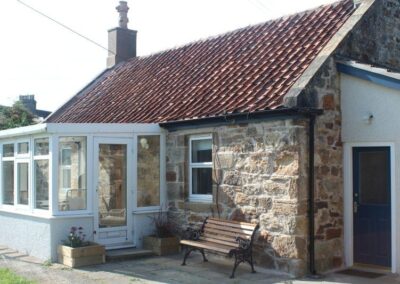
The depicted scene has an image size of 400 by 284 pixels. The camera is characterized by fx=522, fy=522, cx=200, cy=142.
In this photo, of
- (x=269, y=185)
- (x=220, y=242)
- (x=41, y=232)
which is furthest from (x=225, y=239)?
(x=41, y=232)

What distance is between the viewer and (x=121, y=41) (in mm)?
20031

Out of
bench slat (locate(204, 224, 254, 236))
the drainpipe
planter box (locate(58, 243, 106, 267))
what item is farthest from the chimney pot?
the drainpipe

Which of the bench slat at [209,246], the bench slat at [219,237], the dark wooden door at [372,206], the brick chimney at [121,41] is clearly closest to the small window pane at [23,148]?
the bench slat at [209,246]

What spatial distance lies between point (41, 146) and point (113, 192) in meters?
1.83

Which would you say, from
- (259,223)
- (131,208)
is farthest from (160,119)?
(259,223)

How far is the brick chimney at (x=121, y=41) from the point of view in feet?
65.4

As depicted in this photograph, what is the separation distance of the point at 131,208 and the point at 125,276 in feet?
8.19

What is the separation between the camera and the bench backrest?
9.61m

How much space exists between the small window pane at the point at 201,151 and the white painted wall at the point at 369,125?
2883 millimetres

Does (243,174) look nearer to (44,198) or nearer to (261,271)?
(261,271)

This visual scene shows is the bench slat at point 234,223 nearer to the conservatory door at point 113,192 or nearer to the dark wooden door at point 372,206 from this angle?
the dark wooden door at point 372,206

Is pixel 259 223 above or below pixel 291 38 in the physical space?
below

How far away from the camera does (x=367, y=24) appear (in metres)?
10.8

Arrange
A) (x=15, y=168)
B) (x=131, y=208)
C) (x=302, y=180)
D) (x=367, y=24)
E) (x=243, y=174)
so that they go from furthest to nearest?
1. (x=15, y=168)
2. (x=131, y=208)
3. (x=367, y=24)
4. (x=243, y=174)
5. (x=302, y=180)
